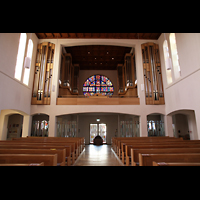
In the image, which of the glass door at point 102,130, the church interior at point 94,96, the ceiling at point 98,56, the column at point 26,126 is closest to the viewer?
the church interior at point 94,96

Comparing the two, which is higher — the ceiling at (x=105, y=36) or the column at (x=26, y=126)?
the ceiling at (x=105, y=36)

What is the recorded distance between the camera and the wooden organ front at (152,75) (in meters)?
8.77

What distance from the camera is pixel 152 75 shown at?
905cm

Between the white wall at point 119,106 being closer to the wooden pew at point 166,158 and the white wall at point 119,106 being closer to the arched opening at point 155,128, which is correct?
the arched opening at point 155,128

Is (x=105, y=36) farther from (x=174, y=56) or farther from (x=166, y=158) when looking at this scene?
(x=166, y=158)

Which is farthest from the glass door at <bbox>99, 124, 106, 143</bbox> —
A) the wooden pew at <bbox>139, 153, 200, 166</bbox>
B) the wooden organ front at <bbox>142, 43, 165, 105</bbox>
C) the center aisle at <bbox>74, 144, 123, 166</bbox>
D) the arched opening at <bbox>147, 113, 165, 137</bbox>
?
the wooden pew at <bbox>139, 153, 200, 166</bbox>

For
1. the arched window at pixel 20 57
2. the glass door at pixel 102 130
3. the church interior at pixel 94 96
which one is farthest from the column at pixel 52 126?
the glass door at pixel 102 130

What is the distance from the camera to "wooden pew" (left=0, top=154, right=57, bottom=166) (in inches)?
84.0

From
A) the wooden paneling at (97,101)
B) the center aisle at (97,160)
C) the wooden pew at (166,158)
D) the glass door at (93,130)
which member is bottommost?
the center aisle at (97,160)

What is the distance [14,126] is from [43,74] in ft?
13.6

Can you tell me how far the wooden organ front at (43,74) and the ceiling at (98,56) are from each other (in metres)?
2.21
